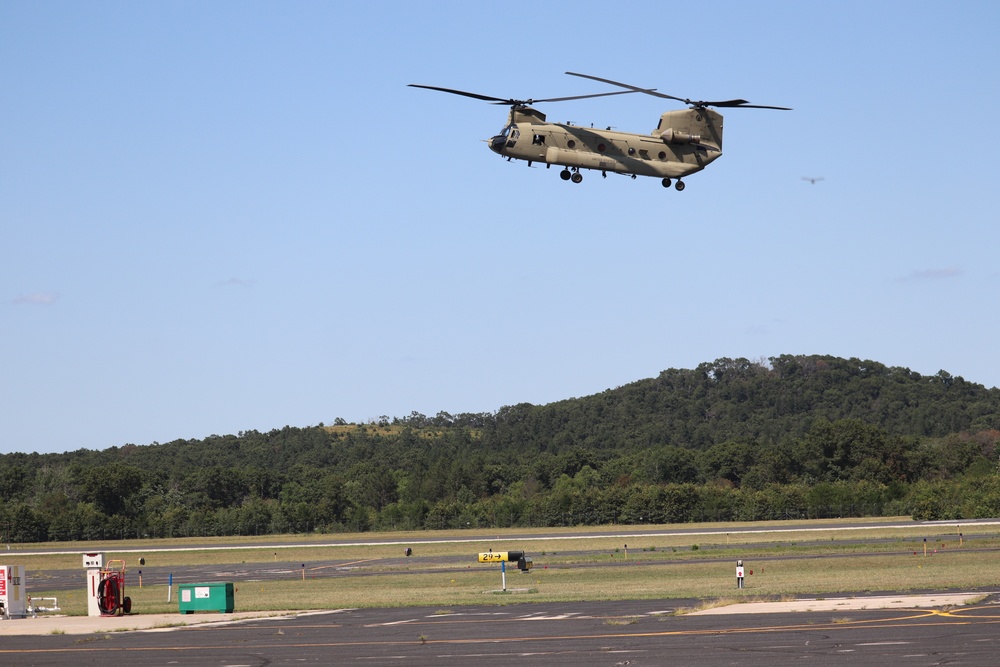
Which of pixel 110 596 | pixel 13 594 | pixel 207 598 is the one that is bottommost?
pixel 207 598

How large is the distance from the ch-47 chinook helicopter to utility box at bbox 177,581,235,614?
71.4ft

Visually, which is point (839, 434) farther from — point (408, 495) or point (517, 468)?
point (408, 495)

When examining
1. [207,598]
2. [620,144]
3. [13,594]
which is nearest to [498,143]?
[620,144]

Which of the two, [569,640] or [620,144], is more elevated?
[620,144]

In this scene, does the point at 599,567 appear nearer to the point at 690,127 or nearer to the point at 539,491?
the point at 690,127

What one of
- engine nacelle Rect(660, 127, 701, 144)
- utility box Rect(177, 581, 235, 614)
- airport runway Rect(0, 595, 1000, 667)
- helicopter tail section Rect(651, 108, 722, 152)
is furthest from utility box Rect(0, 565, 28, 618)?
helicopter tail section Rect(651, 108, 722, 152)

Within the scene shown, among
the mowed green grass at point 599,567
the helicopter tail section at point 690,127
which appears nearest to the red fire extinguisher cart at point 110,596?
the mowed green grass at point 599,567

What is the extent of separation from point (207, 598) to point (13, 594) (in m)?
6.84

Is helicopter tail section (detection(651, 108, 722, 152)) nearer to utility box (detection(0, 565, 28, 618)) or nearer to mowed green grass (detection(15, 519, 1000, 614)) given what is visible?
mowed green grass (detection(15, 519, 1000, 614))

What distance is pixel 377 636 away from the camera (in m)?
33.3

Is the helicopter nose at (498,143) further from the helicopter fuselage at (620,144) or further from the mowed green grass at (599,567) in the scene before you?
the mowed green grass at (599,567)

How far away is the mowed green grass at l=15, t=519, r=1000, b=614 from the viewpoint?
4578 centimetres

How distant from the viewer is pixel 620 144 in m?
53.0

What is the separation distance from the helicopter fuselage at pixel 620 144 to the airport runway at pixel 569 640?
21039mm
